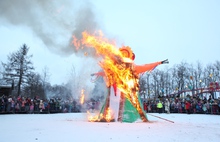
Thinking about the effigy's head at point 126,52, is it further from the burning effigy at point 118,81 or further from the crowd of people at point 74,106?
the crowd of people at point 74,106

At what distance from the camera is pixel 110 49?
1380 cm

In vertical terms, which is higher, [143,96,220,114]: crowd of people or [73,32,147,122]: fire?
[73,32,147,122]: fire

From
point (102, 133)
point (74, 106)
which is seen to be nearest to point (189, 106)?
point (74, 106)

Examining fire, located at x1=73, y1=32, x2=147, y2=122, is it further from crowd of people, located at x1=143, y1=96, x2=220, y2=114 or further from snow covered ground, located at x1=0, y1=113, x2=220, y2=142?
crowd of people, located at x1=143, y1=96, x2=220, y2=114

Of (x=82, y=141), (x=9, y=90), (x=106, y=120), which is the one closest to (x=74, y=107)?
(x=9, y=90)

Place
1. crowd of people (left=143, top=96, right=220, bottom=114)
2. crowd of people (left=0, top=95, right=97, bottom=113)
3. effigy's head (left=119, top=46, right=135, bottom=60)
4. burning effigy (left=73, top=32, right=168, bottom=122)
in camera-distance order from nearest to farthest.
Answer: burning effigy (left=73, top=32, right=168, bottom=122), effigy's head (left=119, top=46, right=135, bottom=60), crowd of people (left=0, top=95, right=97, bottom=113), crowd of people (left=143, top=96, right=220, bottom=114)

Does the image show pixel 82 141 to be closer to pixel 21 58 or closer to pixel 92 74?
pixel 92 74

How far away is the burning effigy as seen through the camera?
43.4 feet

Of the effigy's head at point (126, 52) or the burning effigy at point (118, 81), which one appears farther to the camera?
the effigy's head at point (126, 52)

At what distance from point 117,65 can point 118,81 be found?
98 centimetres

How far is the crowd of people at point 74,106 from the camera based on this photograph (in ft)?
72.0

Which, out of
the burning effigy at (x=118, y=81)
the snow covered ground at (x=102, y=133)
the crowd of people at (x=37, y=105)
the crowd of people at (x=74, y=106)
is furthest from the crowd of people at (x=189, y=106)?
the snow covered ground at (x=102, y=133)

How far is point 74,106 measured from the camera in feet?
96.0

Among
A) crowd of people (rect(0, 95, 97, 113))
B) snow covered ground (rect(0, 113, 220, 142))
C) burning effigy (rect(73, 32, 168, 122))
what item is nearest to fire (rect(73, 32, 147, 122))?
burning effigy (rect(73, 32, 168, 122))
